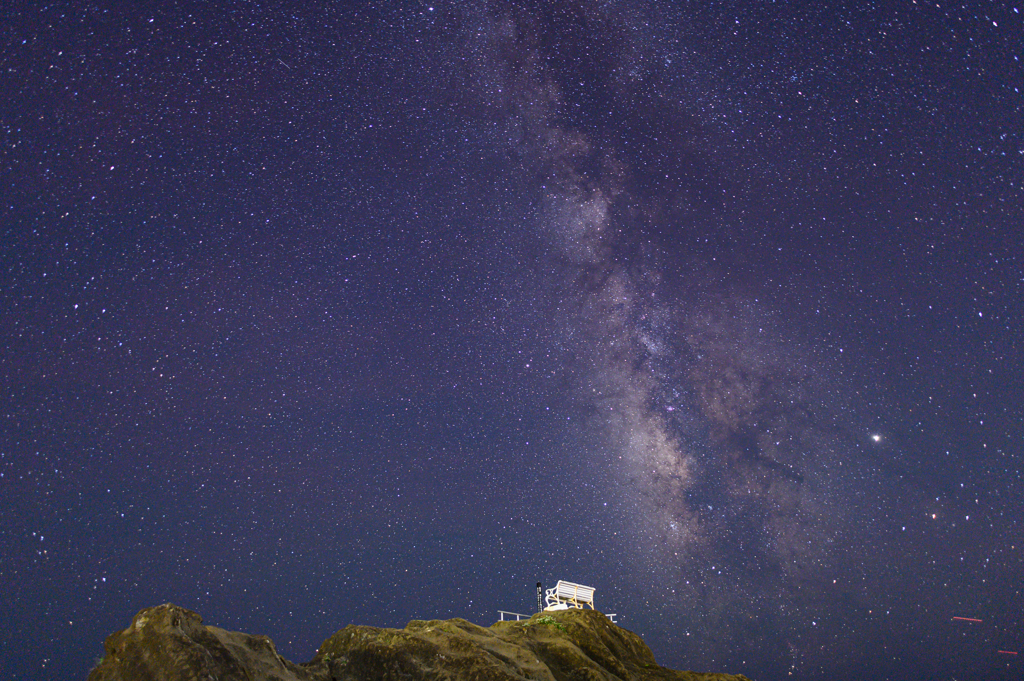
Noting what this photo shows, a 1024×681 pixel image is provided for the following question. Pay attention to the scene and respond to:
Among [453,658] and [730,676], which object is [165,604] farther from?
[730,676]

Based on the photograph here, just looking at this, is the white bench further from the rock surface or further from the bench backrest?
the rock surface

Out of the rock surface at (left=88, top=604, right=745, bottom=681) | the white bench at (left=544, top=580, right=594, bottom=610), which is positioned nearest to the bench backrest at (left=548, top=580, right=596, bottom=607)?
the white bench at (left=544, top=580, right=594, bottom=610)

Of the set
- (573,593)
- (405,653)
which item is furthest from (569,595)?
(405,653)

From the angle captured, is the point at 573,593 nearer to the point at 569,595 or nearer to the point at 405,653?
the point at 569,595

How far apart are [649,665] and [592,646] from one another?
7.22 feet

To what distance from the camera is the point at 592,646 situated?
50.9ft

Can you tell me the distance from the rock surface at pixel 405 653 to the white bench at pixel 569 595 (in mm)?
6577

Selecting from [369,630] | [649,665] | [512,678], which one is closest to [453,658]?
[512,678]

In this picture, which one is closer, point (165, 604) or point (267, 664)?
point (165, 604)

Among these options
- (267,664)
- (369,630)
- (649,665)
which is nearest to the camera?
(267,664)

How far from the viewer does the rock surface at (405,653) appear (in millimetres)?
9133

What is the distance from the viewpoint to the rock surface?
913 centimetres

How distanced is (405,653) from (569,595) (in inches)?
544

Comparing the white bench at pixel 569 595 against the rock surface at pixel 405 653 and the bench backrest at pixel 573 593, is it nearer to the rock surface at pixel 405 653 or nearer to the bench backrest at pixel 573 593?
the bench backrest at pixel 573 593
